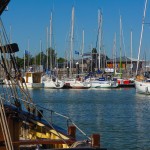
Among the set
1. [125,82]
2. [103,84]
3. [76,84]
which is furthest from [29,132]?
[125,82]

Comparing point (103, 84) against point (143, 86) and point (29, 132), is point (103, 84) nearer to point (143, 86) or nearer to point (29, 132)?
point (143, 86)

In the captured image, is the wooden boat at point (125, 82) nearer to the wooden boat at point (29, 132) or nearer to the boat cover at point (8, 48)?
the boat cover at point (8, 48)

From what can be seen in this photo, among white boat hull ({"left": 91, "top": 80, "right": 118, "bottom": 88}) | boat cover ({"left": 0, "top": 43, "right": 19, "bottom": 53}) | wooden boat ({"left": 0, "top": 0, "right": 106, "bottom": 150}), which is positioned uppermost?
boat cover ({"left": 0, "top": 43, "right": 19, "bottom": 53})

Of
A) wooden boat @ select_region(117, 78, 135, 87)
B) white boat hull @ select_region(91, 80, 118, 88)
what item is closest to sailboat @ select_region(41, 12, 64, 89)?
white boat hull @ select_region(91, 80, 118, 88)

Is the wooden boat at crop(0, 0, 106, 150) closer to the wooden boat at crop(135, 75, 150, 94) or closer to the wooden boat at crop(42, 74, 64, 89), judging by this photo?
the wooden boat at crop(135, 75, 150, 94)

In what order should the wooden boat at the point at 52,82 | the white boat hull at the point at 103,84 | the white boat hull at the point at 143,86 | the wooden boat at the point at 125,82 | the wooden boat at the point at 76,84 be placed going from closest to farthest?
1. the white boat hull at the point at 143,86
2. the wooden boat at the point at 52,82
3. the wooden boat at the point at 76,84
4. the white boat hull at the point at 103,84
5. the wooden boat at the point at 125,82

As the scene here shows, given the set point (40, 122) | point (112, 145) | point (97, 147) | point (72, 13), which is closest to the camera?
point (97, 147)

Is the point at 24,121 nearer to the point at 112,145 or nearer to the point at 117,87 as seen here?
the point at 112,145

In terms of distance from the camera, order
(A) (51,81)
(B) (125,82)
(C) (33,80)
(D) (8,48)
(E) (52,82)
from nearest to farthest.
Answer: (D) (8,48) < (E) (52,82) < (A) (51,81) < (C) (33,80) < (B) (125,82)

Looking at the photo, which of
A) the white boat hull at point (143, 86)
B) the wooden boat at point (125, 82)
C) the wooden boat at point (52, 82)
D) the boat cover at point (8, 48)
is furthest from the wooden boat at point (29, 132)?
the wooden boat at point (125, 82)

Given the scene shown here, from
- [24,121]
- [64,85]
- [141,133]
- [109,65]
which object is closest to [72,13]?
[64,85]

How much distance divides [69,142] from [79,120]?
28.3m

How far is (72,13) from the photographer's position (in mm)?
113062

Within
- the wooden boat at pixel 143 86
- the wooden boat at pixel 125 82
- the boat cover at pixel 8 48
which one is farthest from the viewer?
the wooden boat at pixel 125 82
